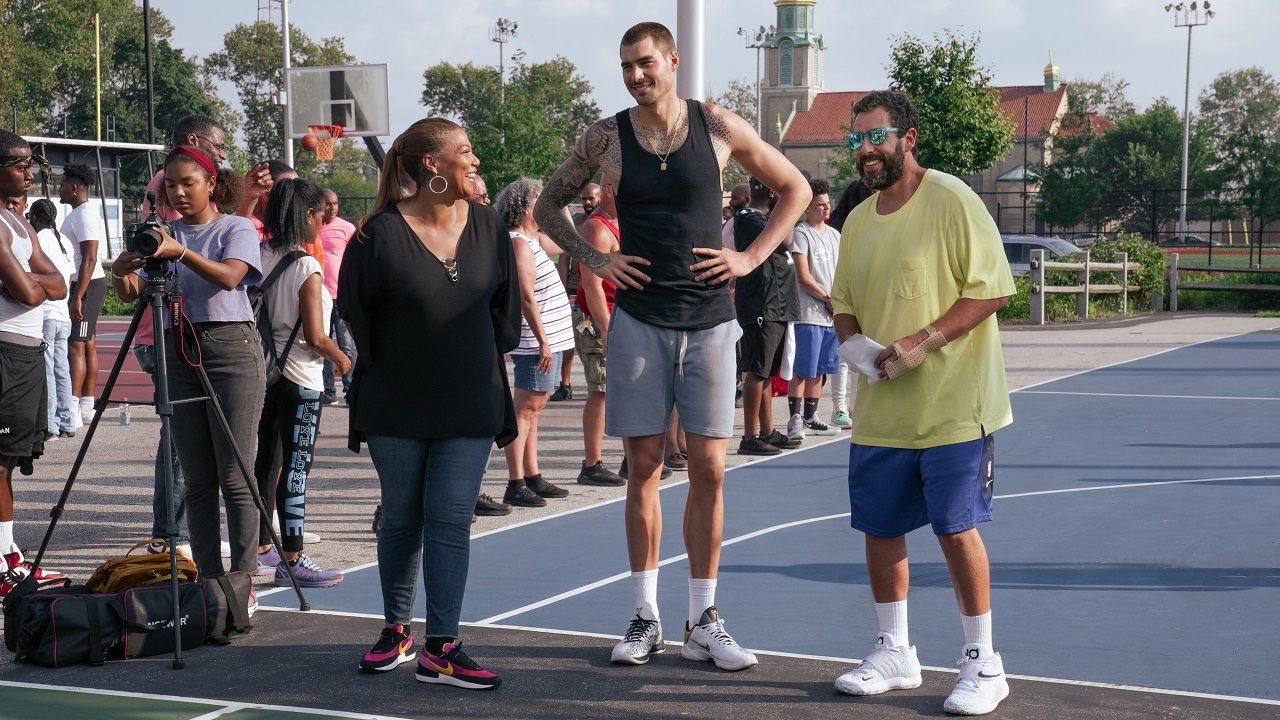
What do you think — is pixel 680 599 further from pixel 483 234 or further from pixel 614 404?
pixel 483 234

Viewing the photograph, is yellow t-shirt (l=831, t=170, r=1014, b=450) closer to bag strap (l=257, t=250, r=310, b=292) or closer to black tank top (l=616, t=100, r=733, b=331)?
black tank top (l=616, t=100, r=733, b=331)

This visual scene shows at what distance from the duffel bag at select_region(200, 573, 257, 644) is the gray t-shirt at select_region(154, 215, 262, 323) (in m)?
1.04

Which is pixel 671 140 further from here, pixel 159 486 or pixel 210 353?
pixel 159 486

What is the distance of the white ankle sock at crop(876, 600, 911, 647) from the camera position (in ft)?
15.4

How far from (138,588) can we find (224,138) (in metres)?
2.26

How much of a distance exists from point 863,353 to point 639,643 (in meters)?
1.34

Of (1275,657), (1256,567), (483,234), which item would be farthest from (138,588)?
(1256,567)

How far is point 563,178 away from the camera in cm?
518

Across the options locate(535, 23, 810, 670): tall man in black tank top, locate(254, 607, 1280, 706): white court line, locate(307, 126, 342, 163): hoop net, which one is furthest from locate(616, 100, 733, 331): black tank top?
locate(307, 126, 342, 163): hoop net

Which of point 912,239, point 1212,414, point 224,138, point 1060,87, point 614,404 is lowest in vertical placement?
point 1212,414

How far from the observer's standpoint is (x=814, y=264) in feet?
35.0

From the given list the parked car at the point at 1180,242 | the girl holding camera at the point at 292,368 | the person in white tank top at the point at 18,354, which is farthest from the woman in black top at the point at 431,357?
the parked car at the point at 1180,242

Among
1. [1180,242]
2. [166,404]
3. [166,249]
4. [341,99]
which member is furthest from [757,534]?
[1180,242]

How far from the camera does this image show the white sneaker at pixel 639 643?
4945 mm
